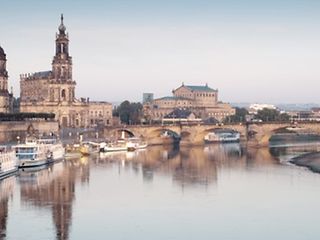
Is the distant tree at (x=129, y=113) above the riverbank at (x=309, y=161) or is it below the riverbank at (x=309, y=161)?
above

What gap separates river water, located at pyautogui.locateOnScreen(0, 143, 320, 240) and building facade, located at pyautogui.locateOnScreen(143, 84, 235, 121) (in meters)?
75.0

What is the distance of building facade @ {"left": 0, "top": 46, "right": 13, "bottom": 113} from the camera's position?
74.4 meters

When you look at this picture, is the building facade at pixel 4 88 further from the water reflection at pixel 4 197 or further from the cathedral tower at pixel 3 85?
the water reflection at pixel 4 197

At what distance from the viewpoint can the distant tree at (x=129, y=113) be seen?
354 ft

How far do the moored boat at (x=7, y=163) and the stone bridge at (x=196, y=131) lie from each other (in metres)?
35.2

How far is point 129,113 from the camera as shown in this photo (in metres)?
112

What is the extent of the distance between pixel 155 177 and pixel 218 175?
3.70 metres

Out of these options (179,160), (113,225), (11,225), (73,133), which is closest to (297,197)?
(113,225)

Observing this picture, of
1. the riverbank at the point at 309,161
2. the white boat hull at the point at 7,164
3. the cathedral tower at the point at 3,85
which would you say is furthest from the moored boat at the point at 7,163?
the cathedral tower at the point at 3,85

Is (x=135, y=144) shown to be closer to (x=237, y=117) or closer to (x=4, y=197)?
(x=4, y=197)

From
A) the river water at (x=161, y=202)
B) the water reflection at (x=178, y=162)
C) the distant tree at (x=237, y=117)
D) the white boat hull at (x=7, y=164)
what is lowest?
the river water at (x=161, y=202)

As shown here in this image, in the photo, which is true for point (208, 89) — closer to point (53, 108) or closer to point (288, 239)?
point (53, 108)

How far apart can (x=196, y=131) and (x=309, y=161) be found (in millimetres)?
27600

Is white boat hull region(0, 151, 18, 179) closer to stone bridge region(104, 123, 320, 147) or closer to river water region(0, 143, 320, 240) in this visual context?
river water region(0, 143, 320, 240)
